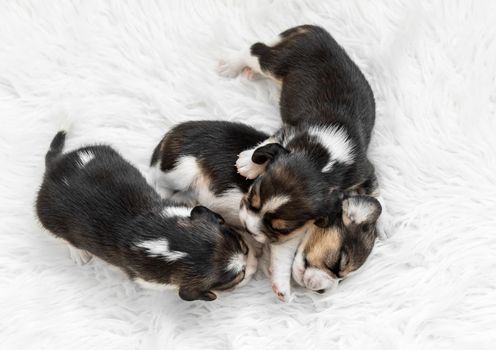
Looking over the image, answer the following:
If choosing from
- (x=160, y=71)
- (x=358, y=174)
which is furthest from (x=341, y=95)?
(x=160, y=71)

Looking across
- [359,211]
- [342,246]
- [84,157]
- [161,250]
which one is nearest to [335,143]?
[359,211]

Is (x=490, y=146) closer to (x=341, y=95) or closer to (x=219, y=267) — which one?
(x=341, y=95)

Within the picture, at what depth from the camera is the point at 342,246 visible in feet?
8.77

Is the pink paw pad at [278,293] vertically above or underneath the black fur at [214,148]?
underneath

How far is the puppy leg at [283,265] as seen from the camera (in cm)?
278

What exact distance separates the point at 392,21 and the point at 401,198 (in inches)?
39.7

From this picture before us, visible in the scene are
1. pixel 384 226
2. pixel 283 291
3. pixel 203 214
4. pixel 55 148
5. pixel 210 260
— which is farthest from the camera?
pixel 55 148

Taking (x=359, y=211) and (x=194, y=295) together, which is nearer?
(x=194, y=295)

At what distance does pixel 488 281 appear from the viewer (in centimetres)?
274

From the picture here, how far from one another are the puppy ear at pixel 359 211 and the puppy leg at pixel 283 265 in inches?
10.1

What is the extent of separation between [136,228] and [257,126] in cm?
96

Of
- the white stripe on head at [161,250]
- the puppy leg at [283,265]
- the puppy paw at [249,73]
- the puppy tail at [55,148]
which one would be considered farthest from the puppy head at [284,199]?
the puppy tail at [55,148]

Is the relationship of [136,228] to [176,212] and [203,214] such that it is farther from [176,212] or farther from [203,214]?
[203,214]

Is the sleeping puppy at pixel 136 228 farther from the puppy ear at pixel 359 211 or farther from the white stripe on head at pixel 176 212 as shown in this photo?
the puppy ear at pixel 359 211
